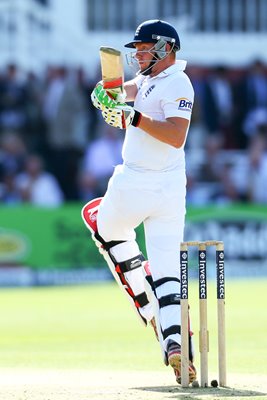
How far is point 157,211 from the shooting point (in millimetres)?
6184

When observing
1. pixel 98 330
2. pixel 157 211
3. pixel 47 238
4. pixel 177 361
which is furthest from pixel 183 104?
pixel 47 238

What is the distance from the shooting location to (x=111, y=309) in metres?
11.8

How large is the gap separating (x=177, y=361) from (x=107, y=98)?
137 cm

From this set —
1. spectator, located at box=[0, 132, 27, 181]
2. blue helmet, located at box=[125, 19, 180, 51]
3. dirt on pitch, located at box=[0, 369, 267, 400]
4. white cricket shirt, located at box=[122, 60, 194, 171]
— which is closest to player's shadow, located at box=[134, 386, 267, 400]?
dirt on pitch, located at box=[0, 369, 267, 400]

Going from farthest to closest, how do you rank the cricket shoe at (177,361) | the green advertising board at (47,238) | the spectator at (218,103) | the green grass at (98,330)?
the spectator at (218,103) < the green advertising board at (47,238) < the green grass at (98,330) < the cricket shoe at (177,361)

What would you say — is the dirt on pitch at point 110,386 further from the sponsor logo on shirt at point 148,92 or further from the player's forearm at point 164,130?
the sponsor logo on shirt at point 148,92

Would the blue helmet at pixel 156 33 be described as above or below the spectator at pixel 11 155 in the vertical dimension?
above

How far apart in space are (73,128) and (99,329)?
7513mm

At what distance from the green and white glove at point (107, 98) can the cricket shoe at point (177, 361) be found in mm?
1245

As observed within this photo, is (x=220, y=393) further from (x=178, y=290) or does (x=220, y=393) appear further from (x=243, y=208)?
(x=243, y=208)

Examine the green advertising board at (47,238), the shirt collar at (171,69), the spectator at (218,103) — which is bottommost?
the green advertising board at (47,238)

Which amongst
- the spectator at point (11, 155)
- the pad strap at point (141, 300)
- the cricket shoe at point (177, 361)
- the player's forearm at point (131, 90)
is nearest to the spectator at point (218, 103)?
the spectator at point (11, 155)

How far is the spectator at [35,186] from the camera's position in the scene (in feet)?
53.0

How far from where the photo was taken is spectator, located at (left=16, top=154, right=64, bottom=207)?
16.2 meters
